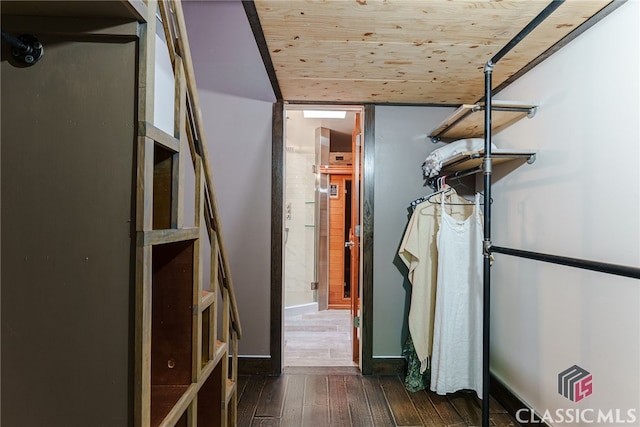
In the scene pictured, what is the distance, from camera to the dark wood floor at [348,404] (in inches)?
78.8

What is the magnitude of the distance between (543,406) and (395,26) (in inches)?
80.4

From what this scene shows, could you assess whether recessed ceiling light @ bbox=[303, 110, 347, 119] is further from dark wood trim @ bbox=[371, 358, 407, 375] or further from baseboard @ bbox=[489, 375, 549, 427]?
baseboard @ bbox=[489, 375, 549, 427]

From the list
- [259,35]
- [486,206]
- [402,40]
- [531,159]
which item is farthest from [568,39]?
[259,35]

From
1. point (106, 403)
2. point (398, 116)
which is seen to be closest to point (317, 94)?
point (398, 116)

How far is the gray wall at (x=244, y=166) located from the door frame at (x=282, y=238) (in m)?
0.05

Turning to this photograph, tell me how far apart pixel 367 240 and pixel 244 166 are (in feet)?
3.65

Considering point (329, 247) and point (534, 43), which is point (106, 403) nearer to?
point (534, 43)

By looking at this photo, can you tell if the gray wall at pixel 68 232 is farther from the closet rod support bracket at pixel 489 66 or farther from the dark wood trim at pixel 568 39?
the dark wood trim at pixel 568 39

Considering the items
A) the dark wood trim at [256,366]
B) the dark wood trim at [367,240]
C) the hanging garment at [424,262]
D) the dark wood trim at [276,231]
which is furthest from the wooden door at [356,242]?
the dark wood trim at [256,366]

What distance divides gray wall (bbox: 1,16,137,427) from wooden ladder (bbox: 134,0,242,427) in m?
0.03

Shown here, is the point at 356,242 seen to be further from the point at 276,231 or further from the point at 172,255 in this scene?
the point at 172,255

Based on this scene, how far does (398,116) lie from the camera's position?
8.76 ft

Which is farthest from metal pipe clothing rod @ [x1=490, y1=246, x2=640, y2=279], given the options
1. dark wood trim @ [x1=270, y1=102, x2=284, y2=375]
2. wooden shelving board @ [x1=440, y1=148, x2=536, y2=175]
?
dark wood trim @ [x1=270, y1=102, x2=284, y2=375]

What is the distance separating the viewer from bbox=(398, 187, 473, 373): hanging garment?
235 centimetres
